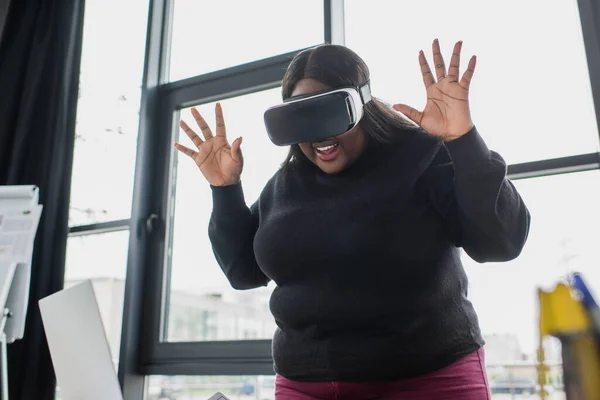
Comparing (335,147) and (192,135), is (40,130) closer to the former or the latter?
(192,135)

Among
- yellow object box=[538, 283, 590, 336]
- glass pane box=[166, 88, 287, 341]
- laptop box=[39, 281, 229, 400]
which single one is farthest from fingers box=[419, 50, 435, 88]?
laptop box=[39, 281, 229, 400]

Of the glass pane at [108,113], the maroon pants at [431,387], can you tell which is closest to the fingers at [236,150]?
the maroon pants at [431,387]

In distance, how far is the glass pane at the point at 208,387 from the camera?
6.32 ft

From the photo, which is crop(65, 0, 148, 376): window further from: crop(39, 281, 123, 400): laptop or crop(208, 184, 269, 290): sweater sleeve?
crop(208, 184, 269, 290): sweater sleeve

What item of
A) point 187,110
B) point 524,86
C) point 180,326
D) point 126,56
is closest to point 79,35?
point 126,56

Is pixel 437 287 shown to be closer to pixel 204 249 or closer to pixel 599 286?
pixel 599 286

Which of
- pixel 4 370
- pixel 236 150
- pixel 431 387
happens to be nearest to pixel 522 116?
pixel 236 150

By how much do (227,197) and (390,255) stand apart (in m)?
0.43

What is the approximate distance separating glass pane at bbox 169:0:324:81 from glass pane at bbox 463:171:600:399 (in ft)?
3.21

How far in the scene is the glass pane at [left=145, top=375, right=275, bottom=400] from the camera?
6.32 feet

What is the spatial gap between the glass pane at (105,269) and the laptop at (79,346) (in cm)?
36

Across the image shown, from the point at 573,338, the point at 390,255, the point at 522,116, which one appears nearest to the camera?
the point at 573,338

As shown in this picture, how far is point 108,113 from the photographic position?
2.65 meters

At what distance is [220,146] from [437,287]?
558 millimetres
